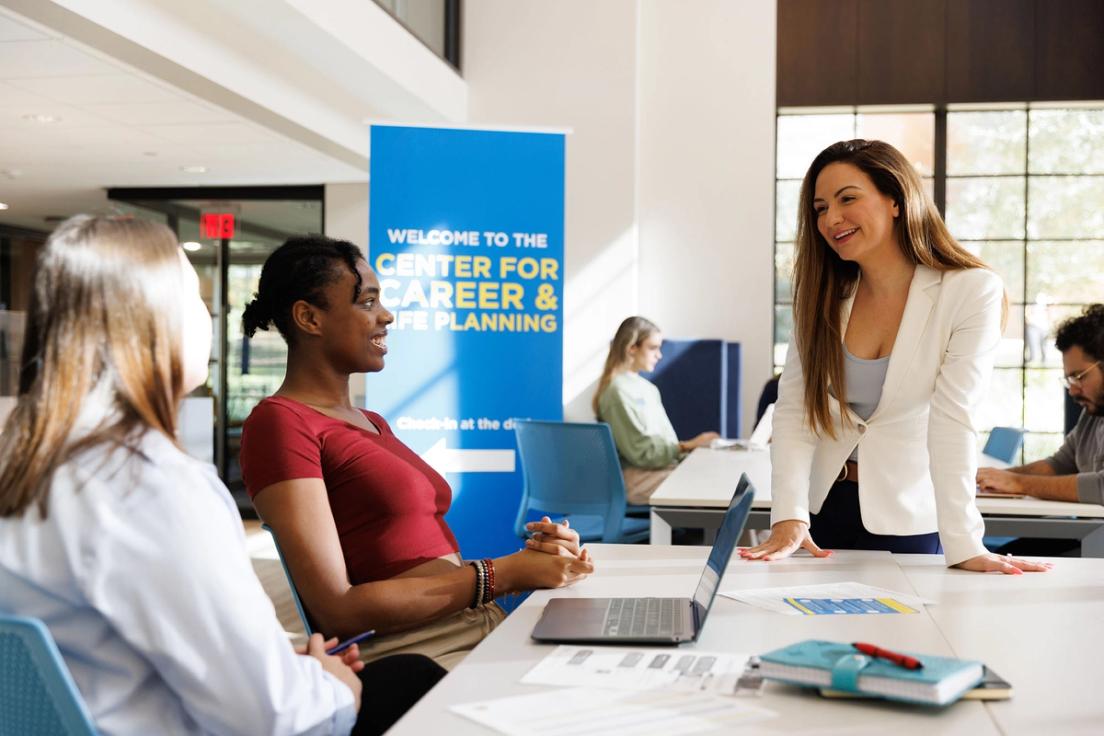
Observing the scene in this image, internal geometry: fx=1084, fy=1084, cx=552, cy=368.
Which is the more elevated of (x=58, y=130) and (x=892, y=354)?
(x=58, y=130)

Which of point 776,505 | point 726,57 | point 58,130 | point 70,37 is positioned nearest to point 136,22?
point 70,37

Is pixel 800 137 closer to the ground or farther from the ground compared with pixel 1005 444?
farther from the ground

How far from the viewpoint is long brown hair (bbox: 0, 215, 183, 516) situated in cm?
110

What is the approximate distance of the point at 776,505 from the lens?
2.15 m

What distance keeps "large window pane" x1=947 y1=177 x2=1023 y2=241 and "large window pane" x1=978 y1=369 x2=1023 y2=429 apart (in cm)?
97

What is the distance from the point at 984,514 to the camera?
299 centimetres

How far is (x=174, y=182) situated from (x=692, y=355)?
13.0ft

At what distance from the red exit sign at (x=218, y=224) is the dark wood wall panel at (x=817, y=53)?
13.5 feet

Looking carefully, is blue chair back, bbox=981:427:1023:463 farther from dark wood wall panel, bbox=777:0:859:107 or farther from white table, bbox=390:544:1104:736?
white table, bbox=390:544:1104:736

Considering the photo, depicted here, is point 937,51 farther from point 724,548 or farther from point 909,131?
point 724,548

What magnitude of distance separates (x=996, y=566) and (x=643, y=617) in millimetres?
749

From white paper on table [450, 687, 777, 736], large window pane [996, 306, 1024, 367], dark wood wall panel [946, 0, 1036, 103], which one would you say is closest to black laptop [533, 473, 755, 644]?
white paper on table [450, 687, 777, 736]

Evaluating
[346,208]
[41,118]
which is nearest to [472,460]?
[41,118]

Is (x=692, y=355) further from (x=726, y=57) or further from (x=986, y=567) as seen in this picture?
(x=986, y=567)
